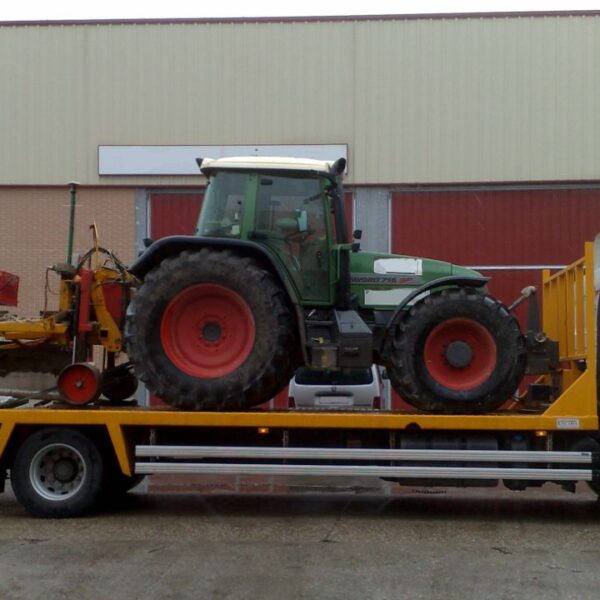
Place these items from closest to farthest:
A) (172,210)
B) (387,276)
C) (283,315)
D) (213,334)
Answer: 1. (283,315)
2. (213,334)
3. (387,276)
4. (172,210)

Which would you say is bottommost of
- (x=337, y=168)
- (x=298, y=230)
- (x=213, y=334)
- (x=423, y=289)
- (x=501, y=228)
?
(x=213, y=334)

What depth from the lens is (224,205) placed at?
30.6ft

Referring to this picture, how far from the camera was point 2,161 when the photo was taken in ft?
60.5

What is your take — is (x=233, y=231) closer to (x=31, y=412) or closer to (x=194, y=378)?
(x=194, y=378)

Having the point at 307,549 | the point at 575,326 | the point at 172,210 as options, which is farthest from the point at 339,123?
the point at 307,549

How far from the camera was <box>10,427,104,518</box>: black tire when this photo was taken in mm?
9070

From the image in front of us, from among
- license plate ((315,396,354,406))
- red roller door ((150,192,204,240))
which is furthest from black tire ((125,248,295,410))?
red roller door ((150,192,204,240))

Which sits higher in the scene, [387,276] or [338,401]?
[387,276]

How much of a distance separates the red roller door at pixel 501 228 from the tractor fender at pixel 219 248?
917 centimetres

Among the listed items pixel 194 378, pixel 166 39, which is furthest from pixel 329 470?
pixel 166 39

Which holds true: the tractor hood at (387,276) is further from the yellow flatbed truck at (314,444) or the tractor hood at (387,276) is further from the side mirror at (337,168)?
the yellow flatbed truck at (314,444)

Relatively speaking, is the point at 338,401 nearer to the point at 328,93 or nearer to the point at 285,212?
the point at 285,212

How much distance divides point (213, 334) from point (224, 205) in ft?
4.32

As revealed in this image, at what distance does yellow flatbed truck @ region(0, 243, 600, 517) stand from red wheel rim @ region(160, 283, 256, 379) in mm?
515
